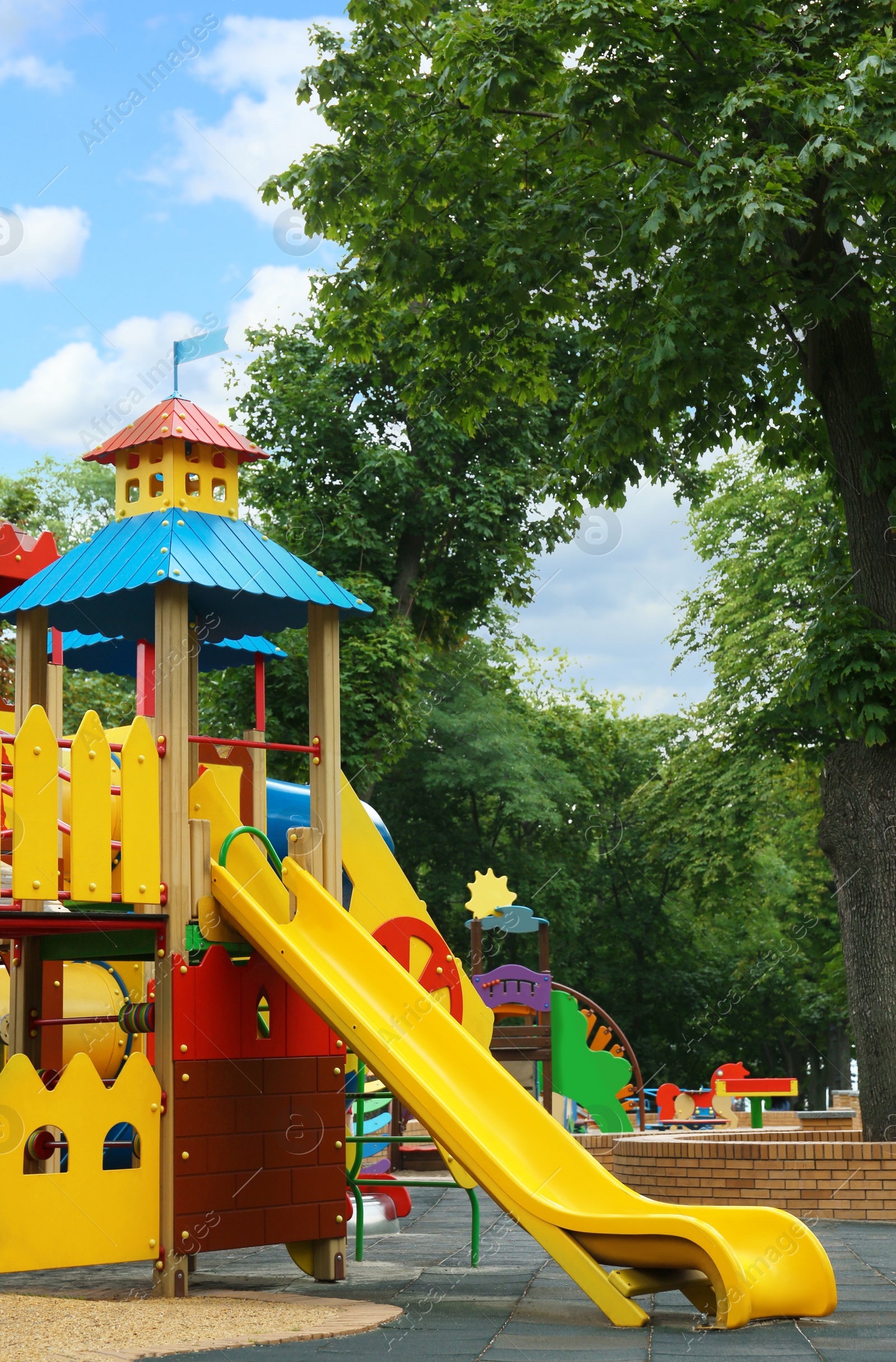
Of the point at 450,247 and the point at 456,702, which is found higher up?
the point at 450,247

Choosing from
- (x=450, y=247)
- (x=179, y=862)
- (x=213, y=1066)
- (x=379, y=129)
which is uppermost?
(x=379, y=129)

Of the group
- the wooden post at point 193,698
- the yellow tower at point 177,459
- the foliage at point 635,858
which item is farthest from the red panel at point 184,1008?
the foliage at point 635,858

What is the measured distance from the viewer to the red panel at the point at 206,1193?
728 centimetres

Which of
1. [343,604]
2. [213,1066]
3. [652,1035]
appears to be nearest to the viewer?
[213,1066]

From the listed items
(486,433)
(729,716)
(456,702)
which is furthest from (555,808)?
(486,433)

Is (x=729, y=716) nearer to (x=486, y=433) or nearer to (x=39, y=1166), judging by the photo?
(x=486, y=433)

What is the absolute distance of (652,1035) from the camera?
3688cm

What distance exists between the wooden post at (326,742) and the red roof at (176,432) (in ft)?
3.64

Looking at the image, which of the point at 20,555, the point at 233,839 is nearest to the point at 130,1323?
the point at 233,839

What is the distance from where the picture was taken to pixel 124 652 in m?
10.6

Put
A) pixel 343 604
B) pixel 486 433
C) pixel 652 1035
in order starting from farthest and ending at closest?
pixel 652 1035 → pixel 486 433 → pixel 343 604

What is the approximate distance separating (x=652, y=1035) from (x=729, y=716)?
1424 cm

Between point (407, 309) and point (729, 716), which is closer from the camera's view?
point (407, 309)

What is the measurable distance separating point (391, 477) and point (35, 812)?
17871mm
